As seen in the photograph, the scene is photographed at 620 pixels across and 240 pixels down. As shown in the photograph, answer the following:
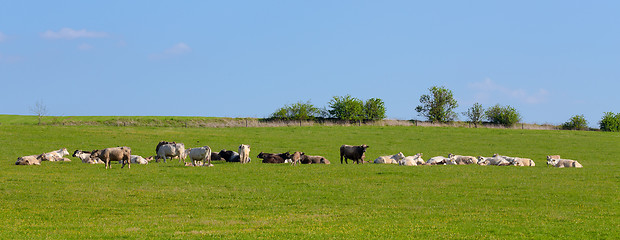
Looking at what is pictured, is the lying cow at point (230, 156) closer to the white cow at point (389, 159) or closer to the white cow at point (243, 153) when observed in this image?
the white cow at point (243, 153)

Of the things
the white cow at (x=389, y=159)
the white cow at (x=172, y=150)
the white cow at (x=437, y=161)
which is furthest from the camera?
the white cow at (x=389, y=159)

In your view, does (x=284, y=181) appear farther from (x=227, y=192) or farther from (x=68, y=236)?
(x=68, y=236)

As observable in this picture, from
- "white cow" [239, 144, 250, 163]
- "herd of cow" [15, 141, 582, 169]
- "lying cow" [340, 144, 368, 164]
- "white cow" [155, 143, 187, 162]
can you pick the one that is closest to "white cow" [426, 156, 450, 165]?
"herd of cow" [15, 141, 582, 169]

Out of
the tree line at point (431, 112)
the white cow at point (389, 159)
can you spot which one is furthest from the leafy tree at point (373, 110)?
the white cow at point (389, 159)

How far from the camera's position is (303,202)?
21797 mm

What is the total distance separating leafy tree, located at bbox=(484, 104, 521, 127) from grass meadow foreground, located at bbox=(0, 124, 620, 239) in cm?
8118

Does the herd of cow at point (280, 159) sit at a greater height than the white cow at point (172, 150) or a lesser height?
lesser

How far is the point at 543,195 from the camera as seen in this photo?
78.2ft

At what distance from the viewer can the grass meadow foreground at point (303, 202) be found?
54.2 feet

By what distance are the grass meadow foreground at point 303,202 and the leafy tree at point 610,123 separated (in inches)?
3033

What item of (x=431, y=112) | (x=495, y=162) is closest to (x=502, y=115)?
(x=431, y=112)

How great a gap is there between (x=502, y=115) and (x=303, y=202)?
3897 inches

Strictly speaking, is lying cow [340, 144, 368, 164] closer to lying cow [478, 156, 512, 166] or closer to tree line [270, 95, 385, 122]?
lying cow [478, 156, 512, 166]

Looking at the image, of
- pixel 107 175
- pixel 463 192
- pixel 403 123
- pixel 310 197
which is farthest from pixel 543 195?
pixel 403 123
